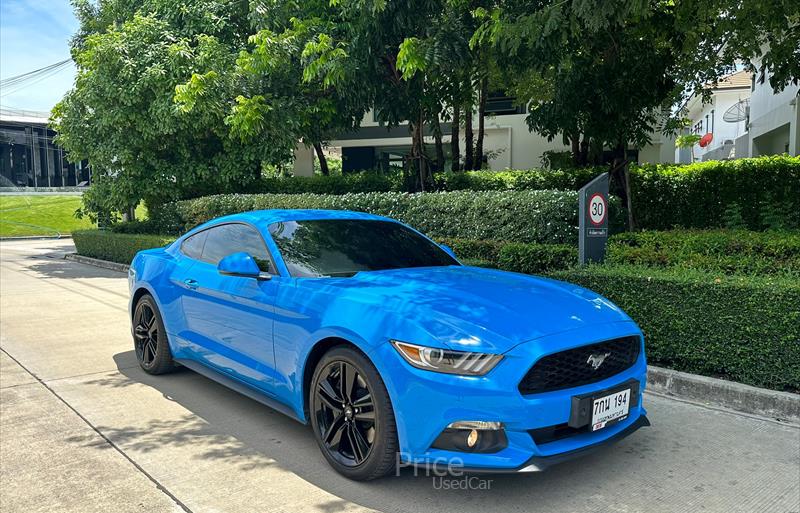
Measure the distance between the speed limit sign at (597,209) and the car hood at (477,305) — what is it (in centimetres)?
248

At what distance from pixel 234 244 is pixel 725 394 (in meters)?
3.92

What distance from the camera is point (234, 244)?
472 centimetres

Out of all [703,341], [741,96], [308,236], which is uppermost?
[741,96]

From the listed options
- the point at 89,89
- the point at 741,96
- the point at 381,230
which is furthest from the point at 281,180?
the point at 741,96

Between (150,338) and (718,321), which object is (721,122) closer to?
(718,321)

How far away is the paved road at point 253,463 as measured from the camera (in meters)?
3.17

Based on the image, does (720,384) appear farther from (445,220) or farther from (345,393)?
(445,220)

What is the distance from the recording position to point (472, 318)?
10.2 ft

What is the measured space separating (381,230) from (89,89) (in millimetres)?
12655

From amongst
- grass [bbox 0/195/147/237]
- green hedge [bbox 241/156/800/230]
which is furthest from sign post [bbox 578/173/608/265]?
grass [bbox 0/195/147/237]

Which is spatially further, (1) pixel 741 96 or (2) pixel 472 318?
(1) pixel 741 96

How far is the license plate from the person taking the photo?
10.2 feet

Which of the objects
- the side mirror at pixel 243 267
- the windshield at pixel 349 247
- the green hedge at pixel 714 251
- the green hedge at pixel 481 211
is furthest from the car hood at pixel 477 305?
the green hedge at pixel 481 211

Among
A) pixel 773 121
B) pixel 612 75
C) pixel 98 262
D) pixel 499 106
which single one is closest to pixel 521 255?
pixel 612 75
